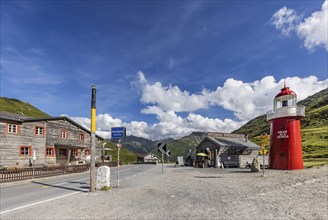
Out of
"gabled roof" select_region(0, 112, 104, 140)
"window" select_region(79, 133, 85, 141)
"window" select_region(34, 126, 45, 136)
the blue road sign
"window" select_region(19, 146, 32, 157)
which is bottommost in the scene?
"window" select_region(19, 146, 32, 157)

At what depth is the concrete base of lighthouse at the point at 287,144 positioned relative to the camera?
2380 centimetres

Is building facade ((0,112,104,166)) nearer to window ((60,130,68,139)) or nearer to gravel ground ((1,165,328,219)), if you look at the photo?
window ((60,130,68,139))

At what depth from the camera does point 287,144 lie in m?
24.0

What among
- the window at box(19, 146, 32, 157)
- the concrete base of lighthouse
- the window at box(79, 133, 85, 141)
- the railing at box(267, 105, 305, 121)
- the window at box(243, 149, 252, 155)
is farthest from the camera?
the window at box(79, 133, 85, 141)

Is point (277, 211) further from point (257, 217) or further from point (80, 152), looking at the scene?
point (80, 152)

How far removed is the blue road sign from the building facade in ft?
38.3

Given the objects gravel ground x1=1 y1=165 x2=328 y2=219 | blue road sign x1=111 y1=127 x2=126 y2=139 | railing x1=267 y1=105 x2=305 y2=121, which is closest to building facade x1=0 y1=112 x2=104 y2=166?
blue road sign x1=111 y1=127 x2=126 y2=139

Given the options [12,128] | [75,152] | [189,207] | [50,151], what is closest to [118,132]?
[189,207]

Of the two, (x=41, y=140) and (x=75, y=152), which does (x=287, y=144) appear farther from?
(x=75, y=152)

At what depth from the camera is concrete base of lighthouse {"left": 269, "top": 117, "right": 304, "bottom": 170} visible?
23.8m

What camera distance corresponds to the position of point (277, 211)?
8.37 m

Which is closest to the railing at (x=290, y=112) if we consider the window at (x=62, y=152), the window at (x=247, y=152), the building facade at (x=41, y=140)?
the window at (x=247, y=152)

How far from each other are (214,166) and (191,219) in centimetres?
3188

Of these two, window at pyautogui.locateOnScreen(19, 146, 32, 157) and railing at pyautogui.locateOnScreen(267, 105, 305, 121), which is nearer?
railing at pyautogui.locateOnScreen(267, 105, 305, 121)
